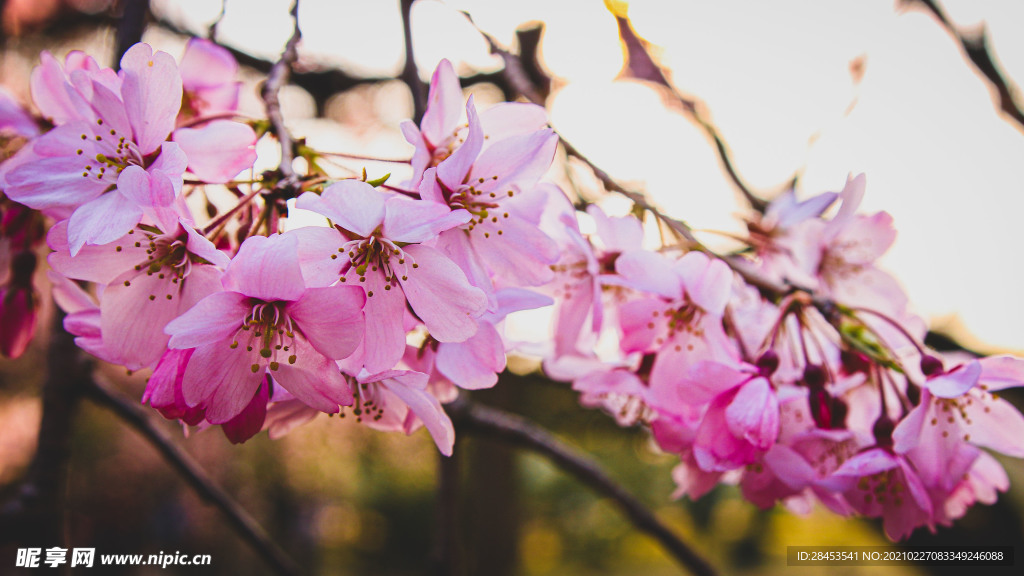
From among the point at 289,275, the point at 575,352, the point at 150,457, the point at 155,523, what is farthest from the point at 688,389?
the point at 150,457

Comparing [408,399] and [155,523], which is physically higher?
[408,399]

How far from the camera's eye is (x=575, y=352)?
70 cm

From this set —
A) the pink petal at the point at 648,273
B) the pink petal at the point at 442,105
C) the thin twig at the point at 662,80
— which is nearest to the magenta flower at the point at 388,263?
the pink petal at the point at 442,105

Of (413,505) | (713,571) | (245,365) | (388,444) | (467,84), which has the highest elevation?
(245,365)

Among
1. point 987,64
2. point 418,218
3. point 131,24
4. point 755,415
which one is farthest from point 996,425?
point 131,24

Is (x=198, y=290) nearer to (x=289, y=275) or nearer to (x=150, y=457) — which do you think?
(x=289, y=275)

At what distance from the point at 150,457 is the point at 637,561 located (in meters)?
6.71

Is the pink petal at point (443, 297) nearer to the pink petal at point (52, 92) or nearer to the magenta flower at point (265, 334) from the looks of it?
the magenta flower at point (265, 334)

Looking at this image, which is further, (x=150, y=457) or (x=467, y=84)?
(x=150, y=457)

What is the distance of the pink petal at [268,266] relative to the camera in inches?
15.5

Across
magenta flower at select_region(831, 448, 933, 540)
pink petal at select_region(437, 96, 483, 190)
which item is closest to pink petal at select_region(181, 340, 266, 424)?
pink petal at select_region(437, 96, 483, 190)

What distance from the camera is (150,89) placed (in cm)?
47

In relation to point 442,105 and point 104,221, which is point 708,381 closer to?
point 442,105

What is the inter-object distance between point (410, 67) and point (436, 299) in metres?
0.52
